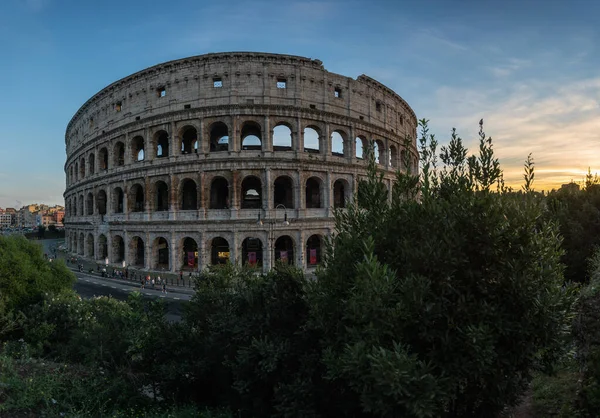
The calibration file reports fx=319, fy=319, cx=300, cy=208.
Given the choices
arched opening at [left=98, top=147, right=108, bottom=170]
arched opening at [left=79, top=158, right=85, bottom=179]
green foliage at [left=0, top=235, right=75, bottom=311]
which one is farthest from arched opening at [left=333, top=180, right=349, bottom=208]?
arched opening at [left=79, top=158, right=85, bottom=179]

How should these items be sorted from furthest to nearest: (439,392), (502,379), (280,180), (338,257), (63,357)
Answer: (280,180) < (63,357) < (338,257) < (502,379) < (439,392)

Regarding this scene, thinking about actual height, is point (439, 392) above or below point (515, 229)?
below

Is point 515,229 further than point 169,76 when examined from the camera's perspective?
No

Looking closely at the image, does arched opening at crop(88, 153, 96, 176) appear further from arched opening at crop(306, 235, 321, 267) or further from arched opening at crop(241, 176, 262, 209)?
arched opening at crop(306, 235, 321, 267)

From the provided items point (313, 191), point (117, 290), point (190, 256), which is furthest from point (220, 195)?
point (117, 290)

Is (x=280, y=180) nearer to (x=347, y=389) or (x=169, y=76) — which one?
(x=169, y=76)

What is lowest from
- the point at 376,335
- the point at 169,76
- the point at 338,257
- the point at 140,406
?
the point at 140,406

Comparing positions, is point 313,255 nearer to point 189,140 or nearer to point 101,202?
point 189,140

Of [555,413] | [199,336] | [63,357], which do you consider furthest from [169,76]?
[555,413]
